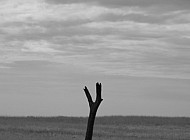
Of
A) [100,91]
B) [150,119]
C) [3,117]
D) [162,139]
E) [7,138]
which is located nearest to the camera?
[100,91]

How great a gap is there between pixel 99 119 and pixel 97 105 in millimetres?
36108

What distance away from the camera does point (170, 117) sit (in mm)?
61219

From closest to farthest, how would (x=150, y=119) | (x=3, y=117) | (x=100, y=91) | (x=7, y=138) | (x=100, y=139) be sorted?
(x=100, y=91) < (x=7, y=138) < (x=100, y=139) < (x=3, y=117) < (x=150, y=119)

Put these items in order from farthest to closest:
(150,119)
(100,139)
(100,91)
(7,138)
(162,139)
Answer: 1. (150,119)
2. (162,139)
3. (100,139)
4. (7,138)
5. (100,91)

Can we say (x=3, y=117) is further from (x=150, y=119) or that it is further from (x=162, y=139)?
(x=162, y=139)

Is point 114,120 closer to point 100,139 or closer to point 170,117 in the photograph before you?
point 170,117

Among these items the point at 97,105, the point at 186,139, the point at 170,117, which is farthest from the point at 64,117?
the point at 97,105

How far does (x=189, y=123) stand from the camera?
54.4 metres

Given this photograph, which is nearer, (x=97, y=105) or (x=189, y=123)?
(x=97, y=105)

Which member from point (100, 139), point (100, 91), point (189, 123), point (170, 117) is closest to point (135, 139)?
point (100, 139)

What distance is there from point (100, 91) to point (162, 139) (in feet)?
42.0

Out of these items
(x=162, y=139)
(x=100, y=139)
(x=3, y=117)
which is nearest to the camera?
(x=100, y=139)

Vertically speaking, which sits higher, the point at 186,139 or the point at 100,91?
the point at 100,91

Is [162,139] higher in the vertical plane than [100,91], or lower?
lower
